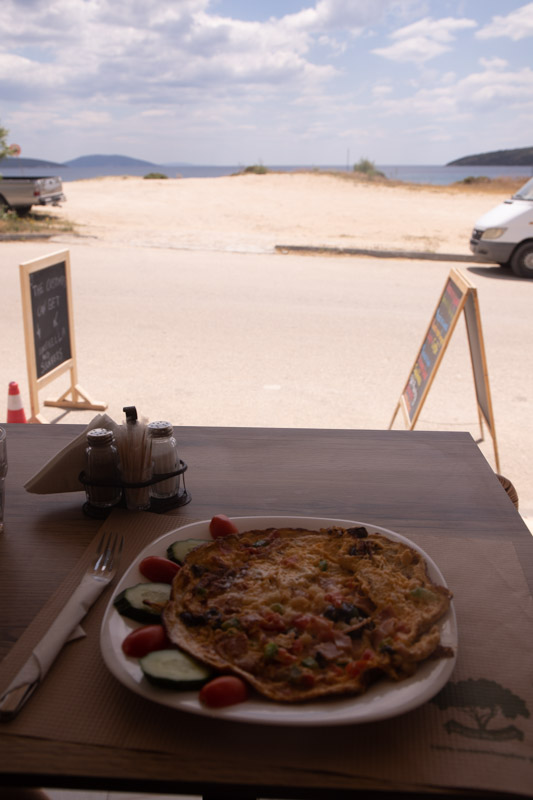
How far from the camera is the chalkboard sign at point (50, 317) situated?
5219mm

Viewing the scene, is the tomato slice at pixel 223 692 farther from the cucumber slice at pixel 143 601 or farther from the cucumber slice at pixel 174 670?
the cucumber slice at pixel 143 601

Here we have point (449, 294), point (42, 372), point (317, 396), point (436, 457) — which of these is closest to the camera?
point (436, 457)

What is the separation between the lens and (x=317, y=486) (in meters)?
2.03

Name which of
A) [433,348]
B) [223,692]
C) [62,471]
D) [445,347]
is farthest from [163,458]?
[433,348]

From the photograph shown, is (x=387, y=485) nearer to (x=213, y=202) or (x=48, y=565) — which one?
(x=48, y=565)

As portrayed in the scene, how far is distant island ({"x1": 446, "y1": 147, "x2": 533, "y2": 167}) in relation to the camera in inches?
4560

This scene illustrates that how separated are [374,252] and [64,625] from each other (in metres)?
12.9

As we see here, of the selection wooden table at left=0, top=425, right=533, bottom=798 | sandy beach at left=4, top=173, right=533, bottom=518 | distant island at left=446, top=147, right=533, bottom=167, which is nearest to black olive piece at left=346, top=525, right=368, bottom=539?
wooden table at left=0, top=425, right=533, bottom=798

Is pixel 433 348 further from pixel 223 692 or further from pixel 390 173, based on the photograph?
pixel 390 173

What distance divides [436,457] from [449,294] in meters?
2.74

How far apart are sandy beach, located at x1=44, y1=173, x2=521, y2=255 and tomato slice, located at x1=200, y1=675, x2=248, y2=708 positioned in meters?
13.1

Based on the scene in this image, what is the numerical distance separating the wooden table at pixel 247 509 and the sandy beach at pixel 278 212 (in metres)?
11.9

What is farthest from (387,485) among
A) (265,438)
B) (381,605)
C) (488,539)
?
(381,605)

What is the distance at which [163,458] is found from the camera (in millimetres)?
1877
